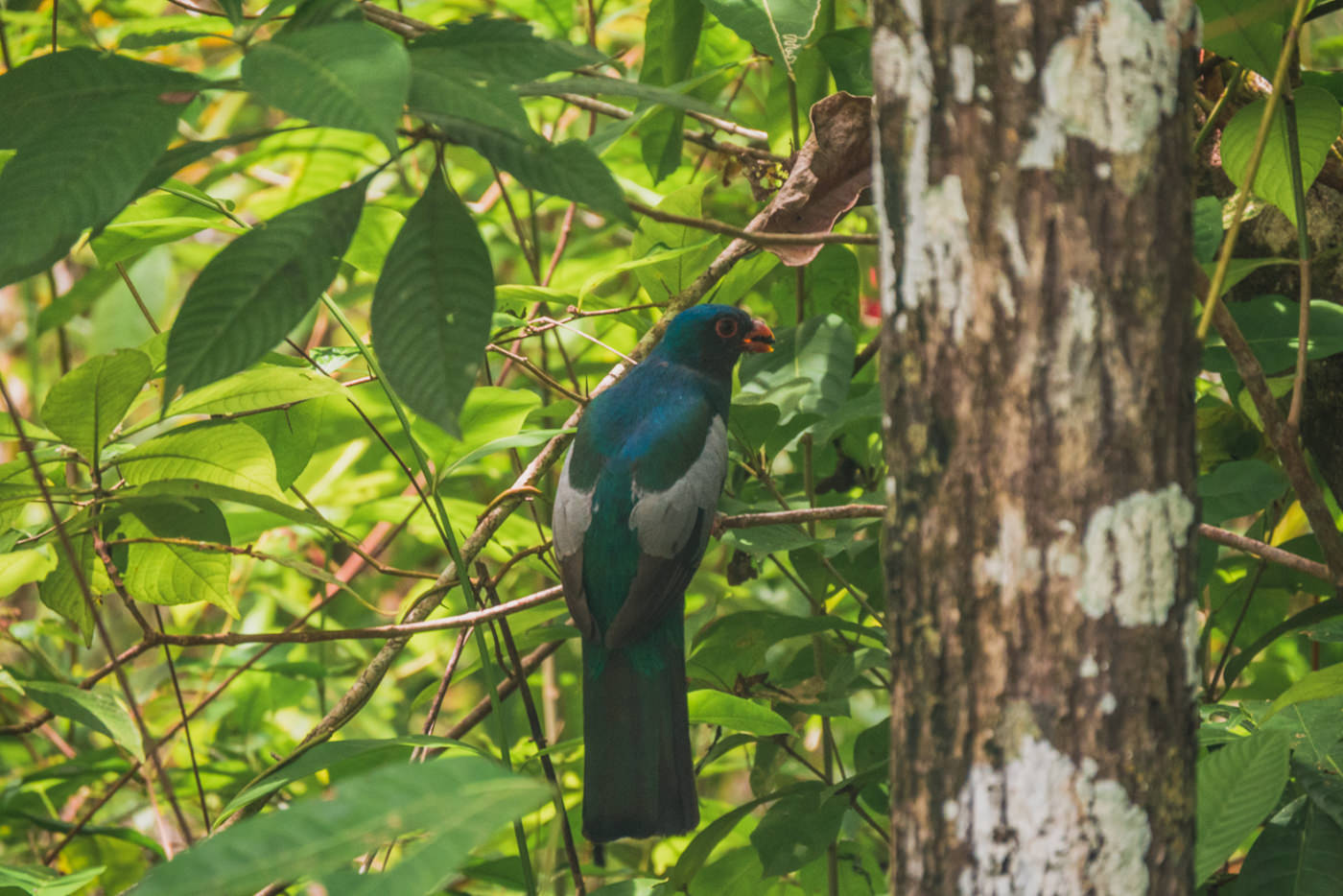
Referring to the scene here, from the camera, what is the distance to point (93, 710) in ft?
6.15

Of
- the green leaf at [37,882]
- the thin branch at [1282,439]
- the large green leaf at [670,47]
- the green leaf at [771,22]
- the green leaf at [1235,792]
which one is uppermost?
the large green leaf at [670,47]

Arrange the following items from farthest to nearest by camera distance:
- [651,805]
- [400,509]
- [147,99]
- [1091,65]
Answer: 1. [400,509]
2. [651,805]
3. [147,99]
4. [1091,65]

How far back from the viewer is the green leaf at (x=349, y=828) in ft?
2.58

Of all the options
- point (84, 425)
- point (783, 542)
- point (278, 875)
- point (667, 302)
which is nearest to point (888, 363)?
point (278, 875)

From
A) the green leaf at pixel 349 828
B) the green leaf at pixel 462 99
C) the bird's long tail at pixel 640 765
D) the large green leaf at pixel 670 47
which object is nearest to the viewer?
the green leaf at pixel 349 828

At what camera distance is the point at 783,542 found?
2.09 meters

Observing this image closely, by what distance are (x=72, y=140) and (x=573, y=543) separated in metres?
1.48

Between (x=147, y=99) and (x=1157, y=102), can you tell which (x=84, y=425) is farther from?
(x=1157, y=102)

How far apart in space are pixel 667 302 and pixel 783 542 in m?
0.76

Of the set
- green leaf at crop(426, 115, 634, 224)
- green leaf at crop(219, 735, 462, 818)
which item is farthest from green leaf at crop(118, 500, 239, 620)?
green leaf at crop(426, 115, 634, 224)

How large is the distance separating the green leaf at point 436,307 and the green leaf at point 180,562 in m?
1.01

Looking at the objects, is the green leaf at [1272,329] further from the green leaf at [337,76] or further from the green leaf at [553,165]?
the green leaf at [337,76]

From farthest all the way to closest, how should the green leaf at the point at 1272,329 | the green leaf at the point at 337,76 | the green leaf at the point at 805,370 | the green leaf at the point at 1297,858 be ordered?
1. the green leaf at the point at 805,370
2. the green leaf at the point at 1272,329
3. the green leaf at the point at 1297,858
4. the green leaf at the point at 337,76

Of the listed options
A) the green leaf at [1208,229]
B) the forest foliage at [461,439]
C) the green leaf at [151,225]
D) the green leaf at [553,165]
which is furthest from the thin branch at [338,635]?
the green leaf at [1208,229]
